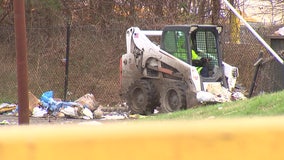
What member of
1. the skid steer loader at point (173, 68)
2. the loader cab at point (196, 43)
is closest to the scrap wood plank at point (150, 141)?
the skid steer loader at point (173, 68)

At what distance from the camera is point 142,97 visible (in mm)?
17375

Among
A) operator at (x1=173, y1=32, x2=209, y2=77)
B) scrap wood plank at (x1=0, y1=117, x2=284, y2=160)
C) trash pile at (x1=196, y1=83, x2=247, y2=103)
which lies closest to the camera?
scrap wood plank at (x1=0, y1=117, x2=284, y2=160)

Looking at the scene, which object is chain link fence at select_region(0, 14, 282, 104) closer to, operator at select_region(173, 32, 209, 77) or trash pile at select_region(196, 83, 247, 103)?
operator at select_region(173, 32, 209, 77)

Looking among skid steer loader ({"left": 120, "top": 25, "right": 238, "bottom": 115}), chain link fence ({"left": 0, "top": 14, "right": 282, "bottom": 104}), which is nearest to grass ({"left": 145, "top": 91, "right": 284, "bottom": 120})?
skid steer loader ({"left": 120, "top": 25, "right": 238, "bottom": 115})

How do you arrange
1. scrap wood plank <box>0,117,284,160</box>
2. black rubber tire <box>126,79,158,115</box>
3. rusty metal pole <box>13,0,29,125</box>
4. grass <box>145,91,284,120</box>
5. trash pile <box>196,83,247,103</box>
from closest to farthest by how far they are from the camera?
1. scrap wood plank <box>0,117,284,160</box>
2. grass <box>145,91,284,120</box>
3. rusty metal pole <box>13,0,29,125</box>
4. trash pile <box>196,83,247,103</box>
5. black rubber tire <box>126,79,158,115</box>

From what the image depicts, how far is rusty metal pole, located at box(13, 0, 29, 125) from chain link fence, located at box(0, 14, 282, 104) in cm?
930

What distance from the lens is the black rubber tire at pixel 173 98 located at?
1622 centimetres

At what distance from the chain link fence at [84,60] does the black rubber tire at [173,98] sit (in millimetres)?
3552

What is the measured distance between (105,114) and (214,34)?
3.71 m

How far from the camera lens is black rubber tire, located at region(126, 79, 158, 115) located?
1712cm

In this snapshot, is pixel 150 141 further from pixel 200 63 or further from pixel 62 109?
pixel 200 63

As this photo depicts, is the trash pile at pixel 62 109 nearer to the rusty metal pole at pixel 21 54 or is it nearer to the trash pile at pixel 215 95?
the trash pile at pixel 215 95

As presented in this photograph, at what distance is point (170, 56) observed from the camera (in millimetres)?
16391

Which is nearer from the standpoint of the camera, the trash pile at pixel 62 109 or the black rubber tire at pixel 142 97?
the trash pile at pixel 62 109
